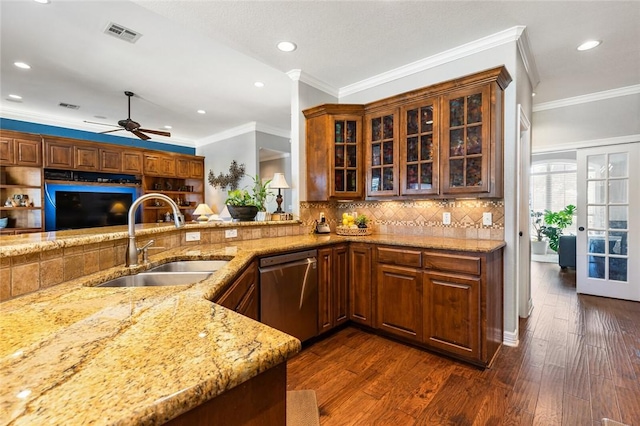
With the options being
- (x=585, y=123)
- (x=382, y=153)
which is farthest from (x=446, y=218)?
(x=585, y=123)

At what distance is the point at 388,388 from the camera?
2.04 meters

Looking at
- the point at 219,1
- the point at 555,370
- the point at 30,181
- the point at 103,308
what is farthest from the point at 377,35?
the point at 30,181

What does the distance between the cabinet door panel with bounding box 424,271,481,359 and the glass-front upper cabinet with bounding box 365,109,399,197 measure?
107 centimetres

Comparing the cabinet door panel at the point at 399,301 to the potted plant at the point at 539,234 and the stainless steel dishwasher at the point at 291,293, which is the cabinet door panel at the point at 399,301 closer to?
the stainless steel dishwasher at the point at 291,293

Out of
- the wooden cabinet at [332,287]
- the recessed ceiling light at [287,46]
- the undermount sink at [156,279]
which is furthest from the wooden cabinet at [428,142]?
the undermount sink at [156,279]

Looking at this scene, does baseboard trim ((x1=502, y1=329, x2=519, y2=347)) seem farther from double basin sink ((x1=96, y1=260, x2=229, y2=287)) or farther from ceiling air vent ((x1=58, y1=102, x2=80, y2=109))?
ceiling air vent ((x1=58, y1=102, x2=80, y2=109))

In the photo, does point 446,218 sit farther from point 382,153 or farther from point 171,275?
point 171,275

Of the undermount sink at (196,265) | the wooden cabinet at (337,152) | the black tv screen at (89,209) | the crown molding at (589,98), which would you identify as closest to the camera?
the undermount sink at (196,265)

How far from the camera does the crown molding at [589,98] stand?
12.1ft

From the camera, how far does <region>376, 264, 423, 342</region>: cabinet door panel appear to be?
2.51m

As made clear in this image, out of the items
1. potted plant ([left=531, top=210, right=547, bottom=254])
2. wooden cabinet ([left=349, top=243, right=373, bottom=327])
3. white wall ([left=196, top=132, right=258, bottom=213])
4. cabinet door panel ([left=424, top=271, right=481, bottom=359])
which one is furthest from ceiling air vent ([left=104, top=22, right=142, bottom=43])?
potted plant ([left=531, top=210, right=547, bottom=254])

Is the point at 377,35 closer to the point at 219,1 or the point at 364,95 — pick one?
the point at 364,95

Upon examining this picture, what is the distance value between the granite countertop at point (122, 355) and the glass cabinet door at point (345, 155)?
2.44m

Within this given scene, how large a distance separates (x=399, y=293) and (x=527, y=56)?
261 cm
